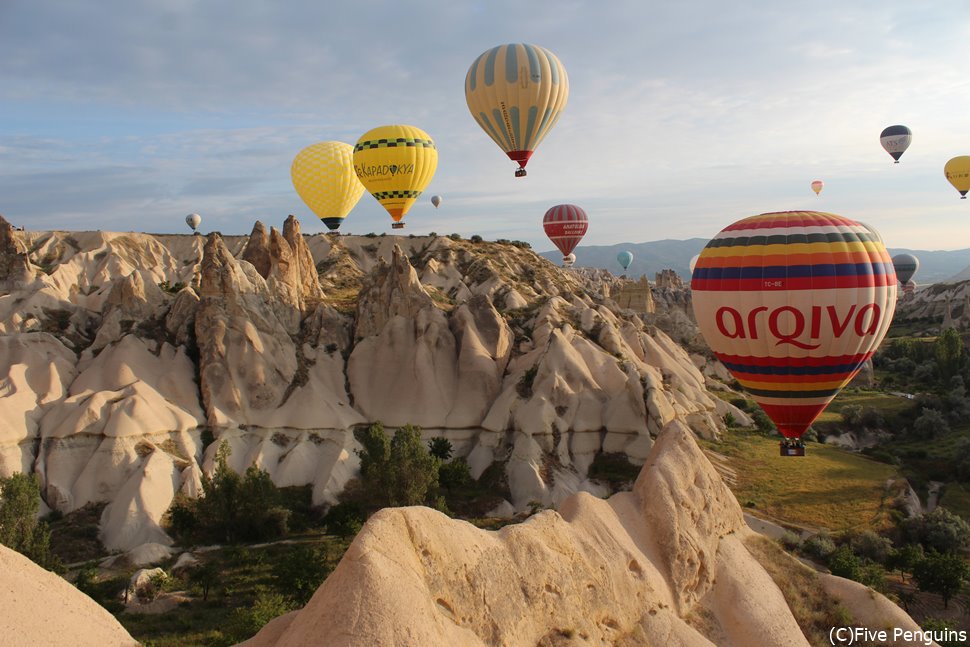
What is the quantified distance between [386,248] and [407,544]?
2711 inches

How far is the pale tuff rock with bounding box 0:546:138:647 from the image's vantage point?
13.6 meters

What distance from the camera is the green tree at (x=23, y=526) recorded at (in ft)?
91.7

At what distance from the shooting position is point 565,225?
3317 inches

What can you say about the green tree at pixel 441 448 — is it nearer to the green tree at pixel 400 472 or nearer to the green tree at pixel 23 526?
the green tree at pixel 400 472

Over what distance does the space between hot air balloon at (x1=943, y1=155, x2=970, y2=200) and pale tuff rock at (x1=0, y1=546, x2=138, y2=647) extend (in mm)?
113407

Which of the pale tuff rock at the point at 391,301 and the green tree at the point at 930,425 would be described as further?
the green tree at the point at 930,425

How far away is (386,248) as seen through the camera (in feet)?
269

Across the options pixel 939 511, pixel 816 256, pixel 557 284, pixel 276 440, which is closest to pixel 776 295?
pixel 816 256

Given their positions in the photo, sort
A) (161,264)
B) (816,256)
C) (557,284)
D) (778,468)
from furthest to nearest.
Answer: (161,264)
(557,284)
(778,468)
(816,256)

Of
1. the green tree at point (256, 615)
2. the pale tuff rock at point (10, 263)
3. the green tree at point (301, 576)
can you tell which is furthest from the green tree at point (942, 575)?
the pale tuff rock at point (10, 263)

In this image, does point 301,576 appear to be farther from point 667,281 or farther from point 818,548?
point 667,281

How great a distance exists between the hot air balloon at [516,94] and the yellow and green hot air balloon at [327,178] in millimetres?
21130

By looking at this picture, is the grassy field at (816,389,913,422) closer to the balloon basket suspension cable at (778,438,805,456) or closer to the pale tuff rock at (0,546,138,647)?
the balloon basket suspension cable at (778,438,805,456)

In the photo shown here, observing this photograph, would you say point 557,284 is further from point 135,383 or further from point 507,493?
point 135,383
